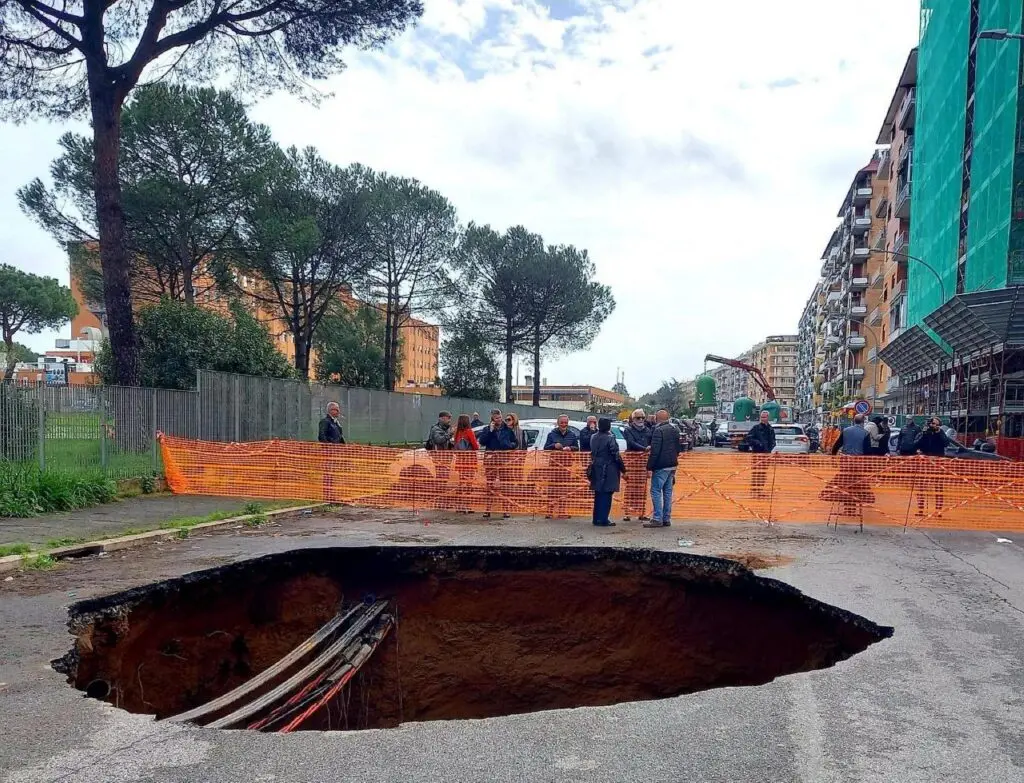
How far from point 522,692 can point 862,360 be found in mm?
64671

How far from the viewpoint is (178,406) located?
13.2 m

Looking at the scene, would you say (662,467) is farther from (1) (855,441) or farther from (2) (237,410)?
(2) (237,410)

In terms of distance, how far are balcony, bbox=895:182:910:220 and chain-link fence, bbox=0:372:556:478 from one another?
128 feet

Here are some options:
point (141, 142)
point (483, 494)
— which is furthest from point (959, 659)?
→ point (141, 142)

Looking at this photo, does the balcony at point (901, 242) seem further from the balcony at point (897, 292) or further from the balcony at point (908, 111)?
the balcony at point (908, 111)

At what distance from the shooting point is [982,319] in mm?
18859

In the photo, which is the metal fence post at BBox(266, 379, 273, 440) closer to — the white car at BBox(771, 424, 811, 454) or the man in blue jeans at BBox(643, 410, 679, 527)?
the man in blue jeans at BBox(643, 410, 679, 527)

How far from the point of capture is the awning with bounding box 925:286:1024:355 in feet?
57.2

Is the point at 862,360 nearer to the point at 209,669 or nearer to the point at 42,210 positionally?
the point at 42,210

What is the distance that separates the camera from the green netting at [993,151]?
21.1 meters

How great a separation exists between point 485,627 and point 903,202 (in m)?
45.7

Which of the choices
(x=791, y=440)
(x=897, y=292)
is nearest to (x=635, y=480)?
(x=791, y=440)

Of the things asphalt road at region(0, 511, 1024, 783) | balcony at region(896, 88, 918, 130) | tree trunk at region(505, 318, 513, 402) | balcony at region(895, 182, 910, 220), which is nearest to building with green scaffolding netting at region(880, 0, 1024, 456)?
balcony at region(895, 182, 910, 220)

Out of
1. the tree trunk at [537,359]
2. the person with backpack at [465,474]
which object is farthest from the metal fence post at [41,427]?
the tree trunk at [537,359]
